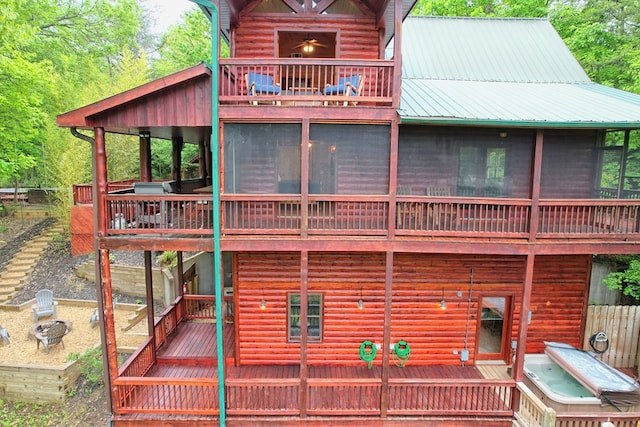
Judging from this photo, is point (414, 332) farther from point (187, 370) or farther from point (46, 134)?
point (46, 134)

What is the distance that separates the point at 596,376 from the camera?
793 cm

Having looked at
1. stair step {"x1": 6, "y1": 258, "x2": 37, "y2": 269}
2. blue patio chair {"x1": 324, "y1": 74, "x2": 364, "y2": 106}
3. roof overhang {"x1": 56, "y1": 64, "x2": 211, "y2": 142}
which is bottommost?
stair step {"x1": 6, "y1": 258, "x2": 37, "y2": 269}

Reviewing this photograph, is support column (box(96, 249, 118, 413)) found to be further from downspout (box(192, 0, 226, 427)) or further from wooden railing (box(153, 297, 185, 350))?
downspout (box(192, 0, 226, 427))

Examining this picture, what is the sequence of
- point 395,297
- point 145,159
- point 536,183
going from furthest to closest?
point 145,159 → point 395,297 → point 536,183

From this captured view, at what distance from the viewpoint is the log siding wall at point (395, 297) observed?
9.33 metres

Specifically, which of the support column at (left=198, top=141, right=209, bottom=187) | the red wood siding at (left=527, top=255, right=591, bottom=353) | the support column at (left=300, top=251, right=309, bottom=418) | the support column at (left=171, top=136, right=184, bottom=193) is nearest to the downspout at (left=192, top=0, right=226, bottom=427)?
the support column at (left=300, top=251, right=309, bottom=418)

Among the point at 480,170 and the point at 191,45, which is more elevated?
the point at 191,45

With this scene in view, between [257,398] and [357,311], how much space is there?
10.7ft

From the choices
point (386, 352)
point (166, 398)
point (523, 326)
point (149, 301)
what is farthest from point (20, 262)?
point (523, 326)

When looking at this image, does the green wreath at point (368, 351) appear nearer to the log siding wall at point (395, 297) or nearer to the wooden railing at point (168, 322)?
the log siding wall at point (395, 297)

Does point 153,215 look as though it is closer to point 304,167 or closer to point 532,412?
point 304,167

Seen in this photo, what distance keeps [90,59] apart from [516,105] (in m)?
24.1

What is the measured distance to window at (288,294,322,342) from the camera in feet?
31.1

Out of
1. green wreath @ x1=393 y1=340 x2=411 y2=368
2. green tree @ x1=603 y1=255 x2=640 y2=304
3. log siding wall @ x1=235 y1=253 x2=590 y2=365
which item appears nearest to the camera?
green wreath @ x1=393 y1=340 x2=411 y2=368
